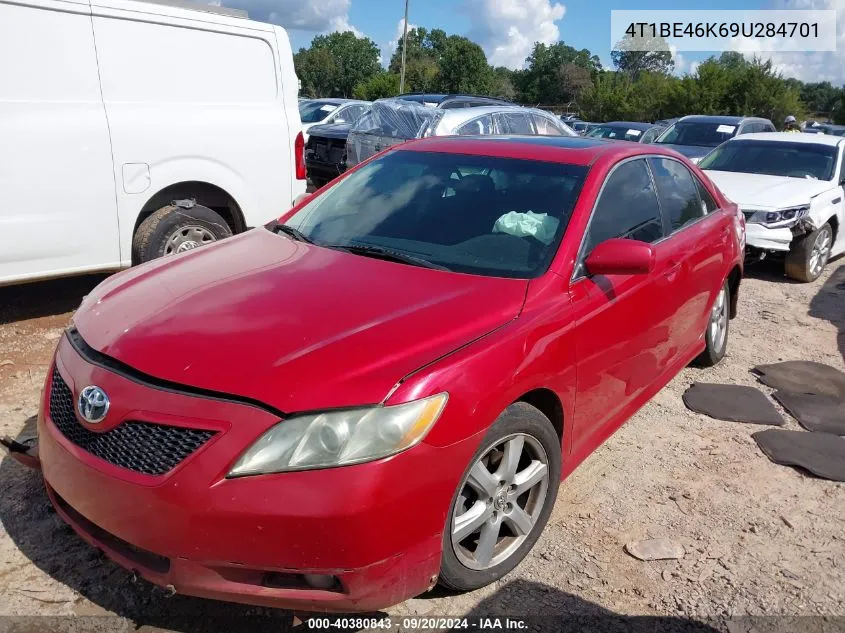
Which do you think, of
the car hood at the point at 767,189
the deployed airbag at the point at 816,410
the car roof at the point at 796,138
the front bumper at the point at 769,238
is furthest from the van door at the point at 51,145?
the car roof at the point at 796,138

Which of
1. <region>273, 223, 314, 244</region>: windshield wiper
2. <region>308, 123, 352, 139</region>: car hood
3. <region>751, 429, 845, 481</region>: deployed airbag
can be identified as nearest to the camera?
<region>273, 223, 314, 244</region>: windshield wiper

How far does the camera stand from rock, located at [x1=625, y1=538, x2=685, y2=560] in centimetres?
300

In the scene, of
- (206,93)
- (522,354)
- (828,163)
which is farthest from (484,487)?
(828,163)

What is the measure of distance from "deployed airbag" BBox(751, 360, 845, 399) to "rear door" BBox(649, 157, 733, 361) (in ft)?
2.78

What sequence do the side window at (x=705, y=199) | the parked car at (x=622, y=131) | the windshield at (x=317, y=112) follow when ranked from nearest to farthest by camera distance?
the side window at (x=705, y=199)
the windshield at (x=317, y=112)
the parked car at (x=622, y=131)

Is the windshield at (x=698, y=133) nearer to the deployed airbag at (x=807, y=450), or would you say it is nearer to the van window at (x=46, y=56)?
the deployed airbag at (x=807, y=450)

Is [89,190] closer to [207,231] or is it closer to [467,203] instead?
[207,231]

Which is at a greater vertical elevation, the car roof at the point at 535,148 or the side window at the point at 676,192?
the car roof at the point at 535,148

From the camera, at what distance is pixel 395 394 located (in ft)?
7.15

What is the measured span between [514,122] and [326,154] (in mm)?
3771

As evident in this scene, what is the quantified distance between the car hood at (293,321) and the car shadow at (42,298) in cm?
287

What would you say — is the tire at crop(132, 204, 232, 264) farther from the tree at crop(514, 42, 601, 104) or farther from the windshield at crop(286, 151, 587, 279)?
the tree at crop(514, 42, 601, 104)

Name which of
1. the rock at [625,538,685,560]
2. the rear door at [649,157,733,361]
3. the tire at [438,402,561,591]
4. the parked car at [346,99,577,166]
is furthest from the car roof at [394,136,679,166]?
the parked car at [346,99,577,166]

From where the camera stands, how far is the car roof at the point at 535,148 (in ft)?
11.7
